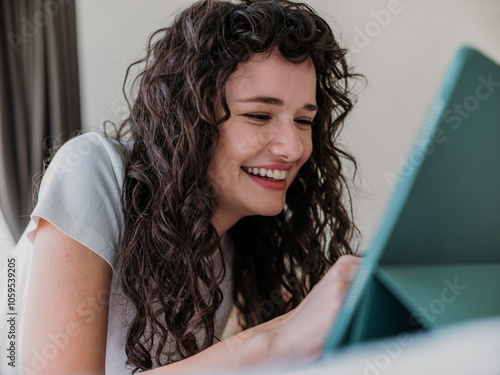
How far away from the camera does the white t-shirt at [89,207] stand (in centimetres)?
89

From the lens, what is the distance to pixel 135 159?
3.43 feet

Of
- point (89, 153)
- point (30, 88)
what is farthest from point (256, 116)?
point (30, 88)

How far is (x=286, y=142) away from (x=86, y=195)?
1.38 ft

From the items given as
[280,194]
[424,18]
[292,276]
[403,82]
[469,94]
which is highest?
[424,18]

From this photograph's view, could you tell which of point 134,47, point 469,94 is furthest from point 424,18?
point 469,94

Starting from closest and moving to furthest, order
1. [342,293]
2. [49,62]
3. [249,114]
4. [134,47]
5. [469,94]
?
1. [469,94]
2. [342,293]
3. [249,114]
4. [134,47]
5. [49,62]

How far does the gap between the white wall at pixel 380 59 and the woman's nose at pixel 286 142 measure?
0.90 m

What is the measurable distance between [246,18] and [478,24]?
131cm

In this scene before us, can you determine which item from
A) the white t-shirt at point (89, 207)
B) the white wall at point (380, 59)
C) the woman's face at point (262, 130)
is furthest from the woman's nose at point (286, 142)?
the white wall at point (380, 59)

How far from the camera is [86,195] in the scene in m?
0.93

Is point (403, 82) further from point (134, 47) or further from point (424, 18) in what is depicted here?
point (134, 47)

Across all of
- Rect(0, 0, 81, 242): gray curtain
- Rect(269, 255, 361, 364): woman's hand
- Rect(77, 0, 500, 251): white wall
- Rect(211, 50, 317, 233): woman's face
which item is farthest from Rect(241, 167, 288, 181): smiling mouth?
Rect(0, 0, 81, 242): gray curtain

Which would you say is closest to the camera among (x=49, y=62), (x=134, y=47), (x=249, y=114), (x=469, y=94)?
(x=469, y=94)

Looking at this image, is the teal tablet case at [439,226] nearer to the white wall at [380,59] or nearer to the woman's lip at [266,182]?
the woman's lip at [266,182]
